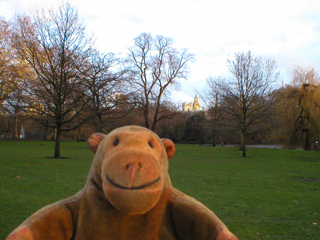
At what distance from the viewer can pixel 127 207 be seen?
1736 mm

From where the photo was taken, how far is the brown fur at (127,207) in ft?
5.83

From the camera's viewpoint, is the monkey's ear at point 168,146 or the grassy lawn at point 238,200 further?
the grassy lawn at point 238,200

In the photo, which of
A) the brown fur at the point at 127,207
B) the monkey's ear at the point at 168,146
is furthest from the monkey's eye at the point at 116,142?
the monkey's ear at the point at 168,146

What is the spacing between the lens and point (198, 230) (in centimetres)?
207

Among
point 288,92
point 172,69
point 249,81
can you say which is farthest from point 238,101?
point 172,69

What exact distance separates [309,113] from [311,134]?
225 centimetres

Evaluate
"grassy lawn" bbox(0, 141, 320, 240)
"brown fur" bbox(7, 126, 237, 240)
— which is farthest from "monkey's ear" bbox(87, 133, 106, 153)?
"grassy lawn" bbox(0, 141, 320, 240)

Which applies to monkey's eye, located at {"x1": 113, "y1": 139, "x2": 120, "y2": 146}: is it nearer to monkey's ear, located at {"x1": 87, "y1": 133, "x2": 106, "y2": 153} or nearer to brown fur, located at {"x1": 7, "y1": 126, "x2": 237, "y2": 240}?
brown fur, located at {"x1": 7, "y1": 126, "x2": 237, "y2": 240}

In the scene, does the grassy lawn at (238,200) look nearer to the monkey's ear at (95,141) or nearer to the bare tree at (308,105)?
the monkey's ear at (95,141)

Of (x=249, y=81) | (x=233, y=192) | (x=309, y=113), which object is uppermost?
(x=249, y=81)

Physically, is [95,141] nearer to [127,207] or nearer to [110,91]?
[127,207]

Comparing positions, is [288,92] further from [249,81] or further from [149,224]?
[149,224]

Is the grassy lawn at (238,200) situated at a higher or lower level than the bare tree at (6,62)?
lower

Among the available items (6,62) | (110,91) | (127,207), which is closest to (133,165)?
(127,207)
